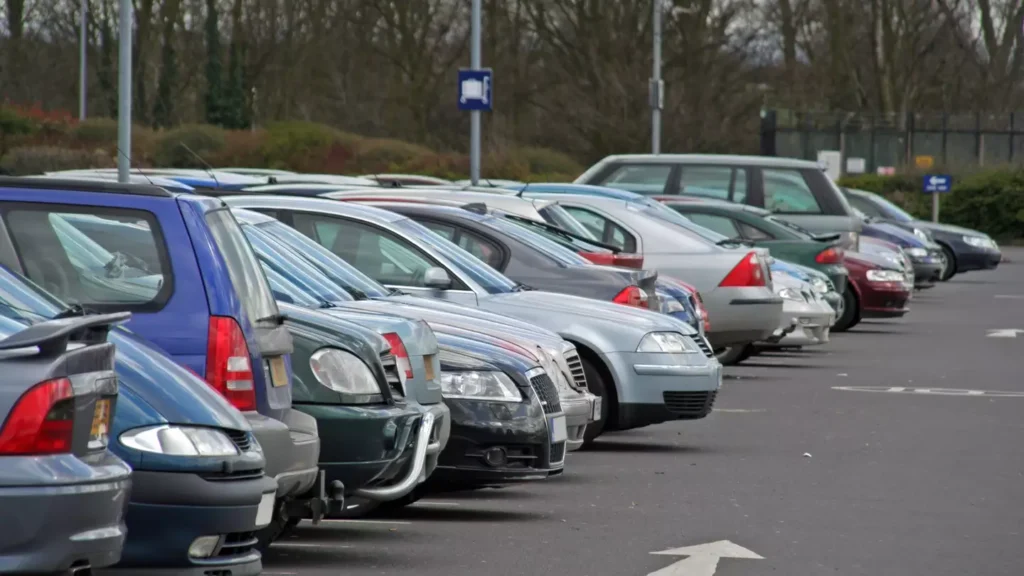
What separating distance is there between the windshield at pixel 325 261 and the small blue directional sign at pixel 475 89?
16039 millimetres

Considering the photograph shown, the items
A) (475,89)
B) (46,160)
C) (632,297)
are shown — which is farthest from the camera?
(46,160)

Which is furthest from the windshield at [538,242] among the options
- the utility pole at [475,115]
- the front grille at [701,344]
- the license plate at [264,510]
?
the utility pole at [475,115]

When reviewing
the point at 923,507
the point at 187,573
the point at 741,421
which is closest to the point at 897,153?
the point at 741,421

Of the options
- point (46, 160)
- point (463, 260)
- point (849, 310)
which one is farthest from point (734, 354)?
point (46, 160)

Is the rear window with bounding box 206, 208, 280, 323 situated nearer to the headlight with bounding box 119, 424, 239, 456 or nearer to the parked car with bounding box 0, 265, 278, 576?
the parked car with bounding box 0, 265, 278, 576

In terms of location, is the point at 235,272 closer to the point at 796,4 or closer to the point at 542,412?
the point at 542,412

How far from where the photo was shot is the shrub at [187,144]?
150ft

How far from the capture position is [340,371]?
25.2ft

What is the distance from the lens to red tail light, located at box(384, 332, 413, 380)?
812 cm

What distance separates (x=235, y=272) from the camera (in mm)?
6871

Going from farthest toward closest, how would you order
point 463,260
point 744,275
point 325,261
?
Answer: point 744,275 → point 463,260 → point 325,261

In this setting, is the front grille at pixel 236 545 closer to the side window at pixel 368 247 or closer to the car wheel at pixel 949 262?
the side window at pixel 368 247

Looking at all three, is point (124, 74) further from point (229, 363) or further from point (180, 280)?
point (229, 363)

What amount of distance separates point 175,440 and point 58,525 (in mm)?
1062
